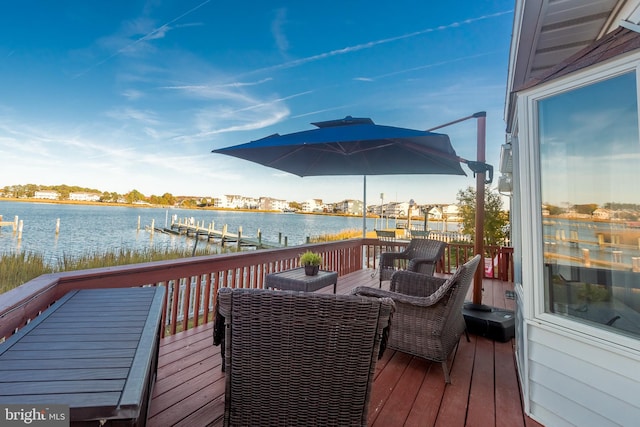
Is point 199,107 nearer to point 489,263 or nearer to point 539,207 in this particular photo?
point 489,263

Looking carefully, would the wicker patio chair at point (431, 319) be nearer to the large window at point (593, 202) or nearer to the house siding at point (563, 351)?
the house siding at point (563, 351)

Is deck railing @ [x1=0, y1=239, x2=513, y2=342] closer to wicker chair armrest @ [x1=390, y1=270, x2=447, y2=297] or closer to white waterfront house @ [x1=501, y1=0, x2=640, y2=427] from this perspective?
wicker chair armrest @ [x1=390, y1=270, x2=447, y2=297]

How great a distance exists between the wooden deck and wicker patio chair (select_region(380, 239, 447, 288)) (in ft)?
5.58

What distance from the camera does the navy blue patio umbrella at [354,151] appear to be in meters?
2.51

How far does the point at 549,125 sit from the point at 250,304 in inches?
83.2

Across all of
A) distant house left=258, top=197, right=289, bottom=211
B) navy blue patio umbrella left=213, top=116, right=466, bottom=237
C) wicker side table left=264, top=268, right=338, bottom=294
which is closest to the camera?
navy blue patio umbrella left=213, top=116, right=466, bottom=237

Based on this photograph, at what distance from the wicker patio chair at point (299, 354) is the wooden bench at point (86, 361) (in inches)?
15.9

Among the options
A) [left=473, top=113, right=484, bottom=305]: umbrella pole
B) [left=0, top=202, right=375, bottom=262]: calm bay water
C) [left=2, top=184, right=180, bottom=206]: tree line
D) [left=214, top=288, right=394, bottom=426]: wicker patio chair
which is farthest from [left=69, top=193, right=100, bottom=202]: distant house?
[left=473, top=113, right=484, bottom=305]: umbrella pole

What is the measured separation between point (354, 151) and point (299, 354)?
8.78ft

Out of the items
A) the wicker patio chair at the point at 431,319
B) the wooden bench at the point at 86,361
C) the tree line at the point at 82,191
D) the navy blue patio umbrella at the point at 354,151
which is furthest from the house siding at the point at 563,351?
the tree line at the point at 82,191

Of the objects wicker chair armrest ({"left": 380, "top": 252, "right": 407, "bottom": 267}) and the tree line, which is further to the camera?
the tree line

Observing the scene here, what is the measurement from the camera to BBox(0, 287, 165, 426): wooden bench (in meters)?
0.78

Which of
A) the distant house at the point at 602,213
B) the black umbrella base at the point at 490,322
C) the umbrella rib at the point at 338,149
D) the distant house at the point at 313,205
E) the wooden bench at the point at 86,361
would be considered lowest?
the black umbrella base at the point at 490,322

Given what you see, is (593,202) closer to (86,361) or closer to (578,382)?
(578,382)
